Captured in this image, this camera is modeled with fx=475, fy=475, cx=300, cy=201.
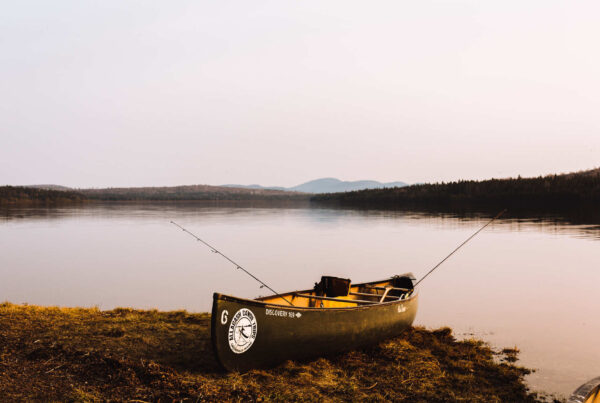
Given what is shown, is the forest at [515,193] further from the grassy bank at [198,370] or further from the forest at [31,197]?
the forest at [31,197]

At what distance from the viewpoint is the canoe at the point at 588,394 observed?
5609 millimetres

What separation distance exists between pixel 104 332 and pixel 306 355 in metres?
4.66

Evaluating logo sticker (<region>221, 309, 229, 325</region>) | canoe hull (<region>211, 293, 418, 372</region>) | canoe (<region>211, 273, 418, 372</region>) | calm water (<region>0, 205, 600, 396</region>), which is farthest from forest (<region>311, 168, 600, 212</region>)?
logo sticker (<region>221, 309, 229, 325</region>)

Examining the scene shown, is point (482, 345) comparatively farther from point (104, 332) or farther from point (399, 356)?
point (104, 332)

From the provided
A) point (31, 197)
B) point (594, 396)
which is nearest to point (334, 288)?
point (594, 396)

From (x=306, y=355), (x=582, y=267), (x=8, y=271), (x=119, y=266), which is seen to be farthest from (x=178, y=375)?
(x=582, y=267)

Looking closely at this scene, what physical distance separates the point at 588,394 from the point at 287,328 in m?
4.55

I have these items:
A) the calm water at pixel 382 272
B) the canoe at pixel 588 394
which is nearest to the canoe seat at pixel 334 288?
the calm water at pixel 382 272

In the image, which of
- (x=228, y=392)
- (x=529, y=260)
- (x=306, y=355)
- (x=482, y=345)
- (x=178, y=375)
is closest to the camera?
(x=228, y=392)

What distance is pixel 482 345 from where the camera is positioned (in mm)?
11172

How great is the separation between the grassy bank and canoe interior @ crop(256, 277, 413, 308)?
109 centimetres

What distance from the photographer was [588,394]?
5.75m

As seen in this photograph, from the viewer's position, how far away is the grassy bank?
752cm

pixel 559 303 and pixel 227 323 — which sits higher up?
pixel 227 323
